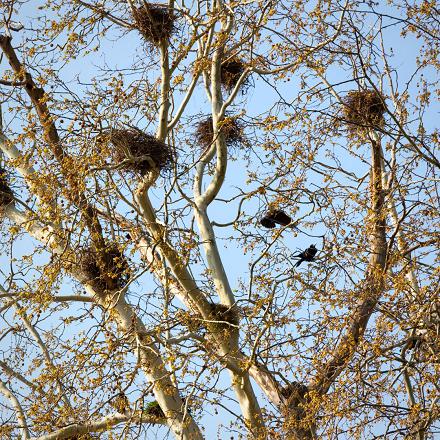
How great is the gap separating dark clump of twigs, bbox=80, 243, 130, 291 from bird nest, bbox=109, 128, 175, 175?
0.89 meters

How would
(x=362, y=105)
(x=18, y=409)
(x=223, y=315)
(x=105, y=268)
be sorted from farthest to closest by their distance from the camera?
(x=362, y=105) < (x=18, y=409) < (x=223, y=315) < (x=105, y=268)

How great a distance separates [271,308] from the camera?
952 cm

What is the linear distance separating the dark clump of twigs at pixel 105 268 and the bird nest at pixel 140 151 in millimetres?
895

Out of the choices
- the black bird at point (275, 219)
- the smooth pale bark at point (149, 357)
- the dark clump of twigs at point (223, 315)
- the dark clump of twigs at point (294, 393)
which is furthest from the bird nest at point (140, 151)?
the dark clump of twigs at point (294, 393)

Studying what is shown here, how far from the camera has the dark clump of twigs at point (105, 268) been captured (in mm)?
9766

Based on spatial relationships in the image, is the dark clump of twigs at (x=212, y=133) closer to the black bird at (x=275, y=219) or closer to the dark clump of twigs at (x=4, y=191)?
the black bird at (x=275, y=219)

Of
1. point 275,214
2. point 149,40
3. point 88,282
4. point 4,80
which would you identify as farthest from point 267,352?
point 4,80

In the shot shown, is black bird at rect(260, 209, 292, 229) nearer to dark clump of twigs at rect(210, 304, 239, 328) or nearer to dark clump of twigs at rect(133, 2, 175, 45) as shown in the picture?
dark clump of twigs at rect(210, 304, 239, 328)

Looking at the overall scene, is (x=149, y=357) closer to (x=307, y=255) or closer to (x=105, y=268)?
(x=105, y=268)

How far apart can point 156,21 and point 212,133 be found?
1.79 metres

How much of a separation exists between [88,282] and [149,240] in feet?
2.84

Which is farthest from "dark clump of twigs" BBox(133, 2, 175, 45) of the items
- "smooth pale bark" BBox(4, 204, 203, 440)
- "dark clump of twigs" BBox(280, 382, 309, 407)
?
"dark clump of twigs" BBox(280, 382, 309, 407)

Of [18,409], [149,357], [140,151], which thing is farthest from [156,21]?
[18,409]

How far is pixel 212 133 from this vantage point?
457 inches
